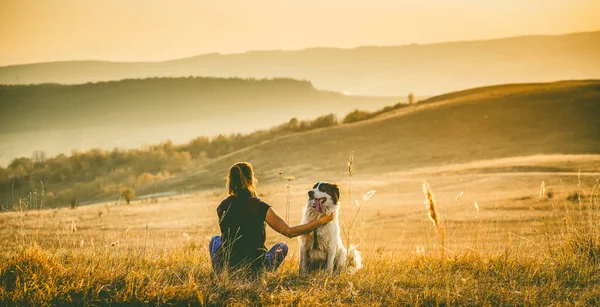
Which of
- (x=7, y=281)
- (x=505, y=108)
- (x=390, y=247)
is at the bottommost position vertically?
(x=390, y=247)

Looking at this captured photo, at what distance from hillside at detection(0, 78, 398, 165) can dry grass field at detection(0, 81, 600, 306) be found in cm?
2362

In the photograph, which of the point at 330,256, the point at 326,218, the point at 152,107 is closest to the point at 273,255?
the point at 330,256

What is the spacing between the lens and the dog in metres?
5.85

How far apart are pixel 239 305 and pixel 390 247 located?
548cm

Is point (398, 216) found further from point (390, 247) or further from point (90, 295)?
point (90, 295)

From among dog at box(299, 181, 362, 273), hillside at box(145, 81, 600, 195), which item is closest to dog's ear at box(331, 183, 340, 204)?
dog at box(299, 181, 362, 273)

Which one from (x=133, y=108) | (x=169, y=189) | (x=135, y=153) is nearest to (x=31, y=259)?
(x=169, y=189)

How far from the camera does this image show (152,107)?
2928 inches

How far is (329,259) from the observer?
5.93m

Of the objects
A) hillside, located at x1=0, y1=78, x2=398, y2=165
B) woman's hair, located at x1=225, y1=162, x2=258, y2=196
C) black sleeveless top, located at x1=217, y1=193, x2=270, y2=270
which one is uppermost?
hillside, located at x1=0, y1=78, x2=398, y2=165

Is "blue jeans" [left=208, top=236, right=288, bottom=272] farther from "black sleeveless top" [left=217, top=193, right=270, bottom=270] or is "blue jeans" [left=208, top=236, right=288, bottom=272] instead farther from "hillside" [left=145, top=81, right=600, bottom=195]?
"hillside" [left=145, top=81, right=600, bottom=195]

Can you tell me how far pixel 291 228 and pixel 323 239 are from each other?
380 mm

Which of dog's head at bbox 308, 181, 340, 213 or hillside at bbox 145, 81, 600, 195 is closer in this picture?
dog's head at bbox 308, 181, 340, 213

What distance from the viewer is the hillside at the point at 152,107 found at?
5928cm
